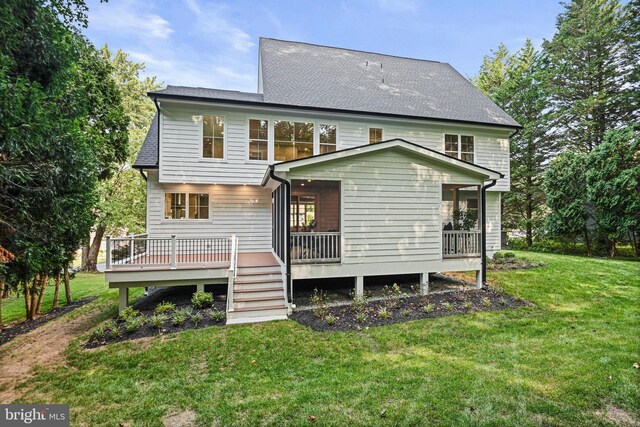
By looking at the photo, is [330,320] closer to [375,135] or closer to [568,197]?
[375,135]

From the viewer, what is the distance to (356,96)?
12.2m

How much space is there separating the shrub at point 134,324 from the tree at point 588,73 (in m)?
27.2

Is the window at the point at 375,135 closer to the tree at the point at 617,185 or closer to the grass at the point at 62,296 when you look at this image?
the grass at the point at 62,296

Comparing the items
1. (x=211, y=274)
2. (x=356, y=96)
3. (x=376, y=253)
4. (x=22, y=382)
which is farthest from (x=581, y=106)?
(x=22, y=382)

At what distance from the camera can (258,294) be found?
721 centimetres

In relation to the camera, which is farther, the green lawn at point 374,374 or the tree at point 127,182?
the tree at point 127,182

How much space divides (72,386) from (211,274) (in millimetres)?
3540

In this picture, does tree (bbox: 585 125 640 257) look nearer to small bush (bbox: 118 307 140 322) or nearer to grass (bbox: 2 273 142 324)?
small bush (bbox: 118 307 140 322)

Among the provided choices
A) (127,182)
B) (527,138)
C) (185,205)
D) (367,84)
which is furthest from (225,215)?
(527,138)

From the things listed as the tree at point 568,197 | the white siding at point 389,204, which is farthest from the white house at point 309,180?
the tree at point 568,197

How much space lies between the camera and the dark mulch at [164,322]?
5.93 m

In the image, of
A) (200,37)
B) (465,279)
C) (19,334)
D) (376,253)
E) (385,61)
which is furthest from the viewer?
(200,37)

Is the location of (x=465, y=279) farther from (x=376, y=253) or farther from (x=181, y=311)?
(x=181, y=311)

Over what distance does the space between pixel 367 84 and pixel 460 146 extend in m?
5.11
